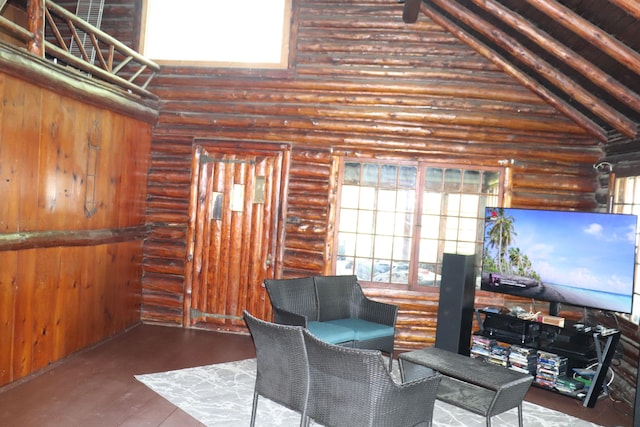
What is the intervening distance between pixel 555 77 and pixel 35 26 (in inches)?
199

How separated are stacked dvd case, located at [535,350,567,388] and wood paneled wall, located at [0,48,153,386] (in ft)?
15.5

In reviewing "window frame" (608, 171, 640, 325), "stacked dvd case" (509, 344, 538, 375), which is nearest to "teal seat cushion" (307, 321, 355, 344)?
"stacked dvd case" (509, 344, 538, 375)

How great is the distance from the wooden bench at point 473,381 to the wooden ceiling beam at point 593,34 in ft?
8.78

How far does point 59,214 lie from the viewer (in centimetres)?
534

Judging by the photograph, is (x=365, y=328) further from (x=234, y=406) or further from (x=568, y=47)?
(x=568, y=47)

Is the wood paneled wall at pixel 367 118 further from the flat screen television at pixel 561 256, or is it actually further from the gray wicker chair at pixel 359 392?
the gray wicker chair at pixel 359 392

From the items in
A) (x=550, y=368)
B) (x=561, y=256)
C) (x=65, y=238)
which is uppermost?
(x=561, y=256)

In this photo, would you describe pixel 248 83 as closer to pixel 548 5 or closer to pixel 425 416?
pixel 548 5

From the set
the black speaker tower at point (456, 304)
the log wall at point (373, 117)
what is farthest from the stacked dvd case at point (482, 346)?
the log wall at point (373, 117)

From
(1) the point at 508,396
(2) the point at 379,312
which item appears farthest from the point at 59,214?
(1) the point at 508,396

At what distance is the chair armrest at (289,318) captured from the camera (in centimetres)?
501

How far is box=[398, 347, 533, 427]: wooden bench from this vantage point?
4.11 metres

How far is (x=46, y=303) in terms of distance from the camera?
521 centimetres

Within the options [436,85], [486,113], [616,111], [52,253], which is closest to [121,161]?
[52,253]
